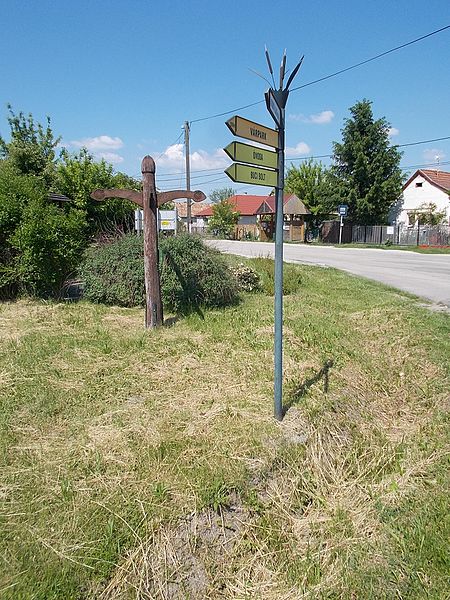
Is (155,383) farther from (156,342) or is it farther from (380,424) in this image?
(380,424)

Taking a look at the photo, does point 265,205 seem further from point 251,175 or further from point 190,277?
point 251,175

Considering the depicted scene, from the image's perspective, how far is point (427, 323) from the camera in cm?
590

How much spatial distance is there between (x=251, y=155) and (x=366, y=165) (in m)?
29.4

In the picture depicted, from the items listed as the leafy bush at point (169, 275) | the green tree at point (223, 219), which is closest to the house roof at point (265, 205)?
the green tree at point (223, 219)

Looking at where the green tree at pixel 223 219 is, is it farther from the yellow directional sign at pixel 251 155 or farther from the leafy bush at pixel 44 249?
the yellow directional sign at pixel 251 155

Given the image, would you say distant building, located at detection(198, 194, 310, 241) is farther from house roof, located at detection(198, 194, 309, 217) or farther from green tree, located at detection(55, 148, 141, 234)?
green tree, located at detection(55, 148, 141, 234)

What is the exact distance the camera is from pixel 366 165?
94.9ft

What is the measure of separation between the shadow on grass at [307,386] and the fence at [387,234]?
84.2 feet

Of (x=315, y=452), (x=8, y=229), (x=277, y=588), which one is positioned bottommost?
(x=277, y=588)

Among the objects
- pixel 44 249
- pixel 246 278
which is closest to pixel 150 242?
pixel 44 249

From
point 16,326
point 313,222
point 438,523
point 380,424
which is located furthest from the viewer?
point 313,222

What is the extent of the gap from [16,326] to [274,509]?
188 inches

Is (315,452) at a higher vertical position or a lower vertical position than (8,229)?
lower

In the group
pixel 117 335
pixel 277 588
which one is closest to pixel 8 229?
pixel 117 335
